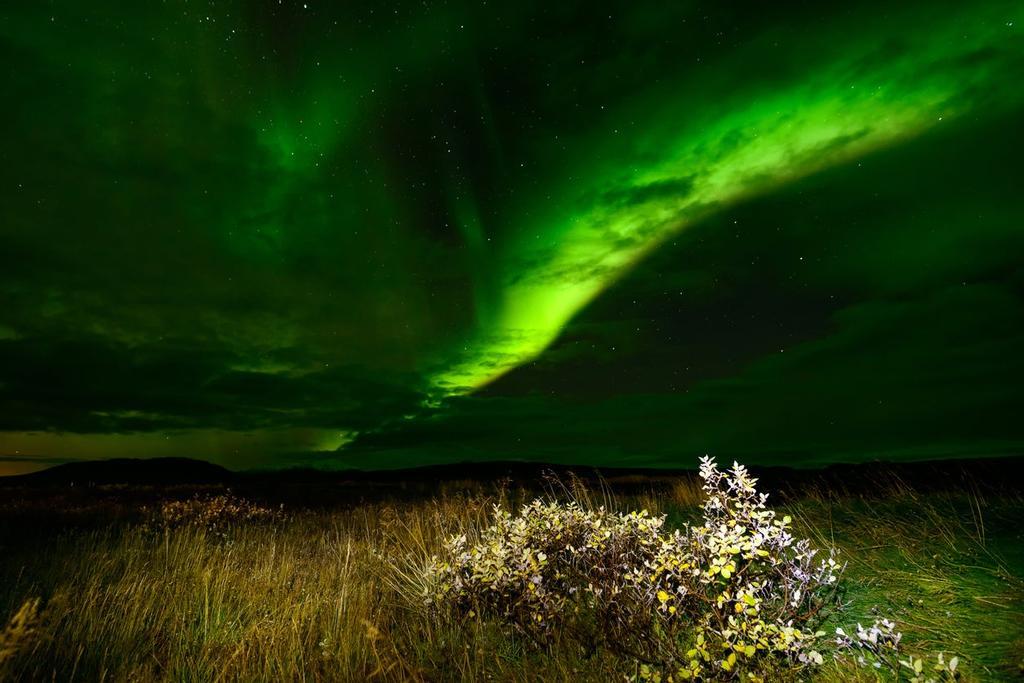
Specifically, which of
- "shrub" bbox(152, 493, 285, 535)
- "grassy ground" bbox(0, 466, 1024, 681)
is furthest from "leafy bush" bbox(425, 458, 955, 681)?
"shrub" bbox(152, 493, 285, 535)

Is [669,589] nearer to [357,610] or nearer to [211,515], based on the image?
[357,610]

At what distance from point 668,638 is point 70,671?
489 centimetres

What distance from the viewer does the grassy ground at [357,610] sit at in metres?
4.14

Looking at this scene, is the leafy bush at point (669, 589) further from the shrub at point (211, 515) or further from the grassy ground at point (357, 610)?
the shrub at point (211, 515)

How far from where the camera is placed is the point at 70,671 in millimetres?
4320

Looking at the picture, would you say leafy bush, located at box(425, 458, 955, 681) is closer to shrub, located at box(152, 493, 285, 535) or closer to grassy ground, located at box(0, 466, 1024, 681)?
grassy ground, located at box(0, 466, 1024, 681)

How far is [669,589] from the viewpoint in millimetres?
4309

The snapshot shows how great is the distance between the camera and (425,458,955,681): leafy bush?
3643 mm

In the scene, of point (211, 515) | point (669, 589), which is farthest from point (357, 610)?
point (211, 515)

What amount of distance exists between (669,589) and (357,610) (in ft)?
10.8

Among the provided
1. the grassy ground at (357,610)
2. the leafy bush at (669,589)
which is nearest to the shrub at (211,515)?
the grassy ground at (357,610)

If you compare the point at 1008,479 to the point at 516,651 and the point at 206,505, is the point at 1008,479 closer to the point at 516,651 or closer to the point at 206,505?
the point at 516,651

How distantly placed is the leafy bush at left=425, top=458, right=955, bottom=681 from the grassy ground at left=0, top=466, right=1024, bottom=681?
234 millimetres

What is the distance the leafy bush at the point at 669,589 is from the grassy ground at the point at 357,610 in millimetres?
234
